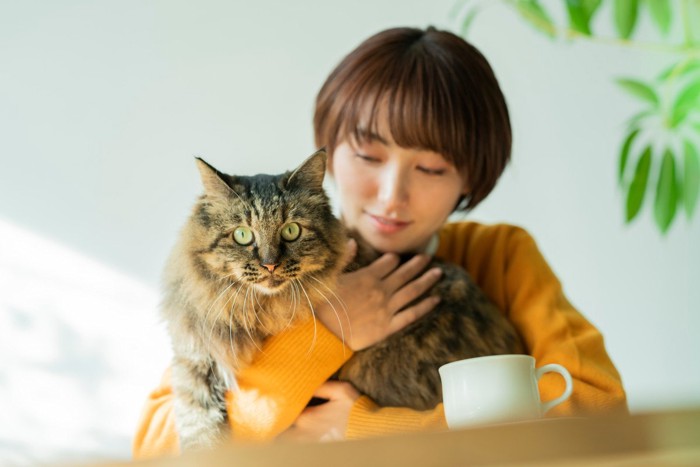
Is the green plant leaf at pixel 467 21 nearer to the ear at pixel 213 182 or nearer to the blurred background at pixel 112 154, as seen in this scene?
the blurred background at pixel 112 154

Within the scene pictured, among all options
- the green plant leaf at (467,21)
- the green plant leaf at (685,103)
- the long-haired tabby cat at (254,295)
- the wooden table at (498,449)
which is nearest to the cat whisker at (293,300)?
the long-haired tabby cat at (254,295)

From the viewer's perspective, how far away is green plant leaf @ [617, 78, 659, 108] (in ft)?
6.77

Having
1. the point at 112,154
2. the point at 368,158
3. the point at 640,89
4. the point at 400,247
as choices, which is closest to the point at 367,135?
the point at 368,158

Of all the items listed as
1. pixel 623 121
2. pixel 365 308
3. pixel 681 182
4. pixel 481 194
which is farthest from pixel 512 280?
pixel 623 121

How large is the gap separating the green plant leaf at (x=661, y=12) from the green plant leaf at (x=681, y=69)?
16 centimetres

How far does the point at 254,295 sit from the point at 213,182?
0.75ft

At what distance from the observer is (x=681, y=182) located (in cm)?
209

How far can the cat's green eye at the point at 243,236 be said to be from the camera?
115 centimetres

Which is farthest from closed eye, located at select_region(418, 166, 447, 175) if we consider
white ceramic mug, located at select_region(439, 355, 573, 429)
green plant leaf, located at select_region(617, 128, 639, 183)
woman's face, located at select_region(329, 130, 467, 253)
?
green plant leaf, located at select_region(617, 128, 639, 183)

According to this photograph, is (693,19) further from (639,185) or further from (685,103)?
(639,185)

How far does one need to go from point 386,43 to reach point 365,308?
2.16 ft

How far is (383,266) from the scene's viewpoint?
1.41m

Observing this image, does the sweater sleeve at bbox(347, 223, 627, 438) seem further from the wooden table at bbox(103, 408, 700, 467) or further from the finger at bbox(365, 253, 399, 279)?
the wooden table at bbox(103, 408, 700, 467)

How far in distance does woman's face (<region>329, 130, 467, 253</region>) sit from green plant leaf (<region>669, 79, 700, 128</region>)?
1132 mm
